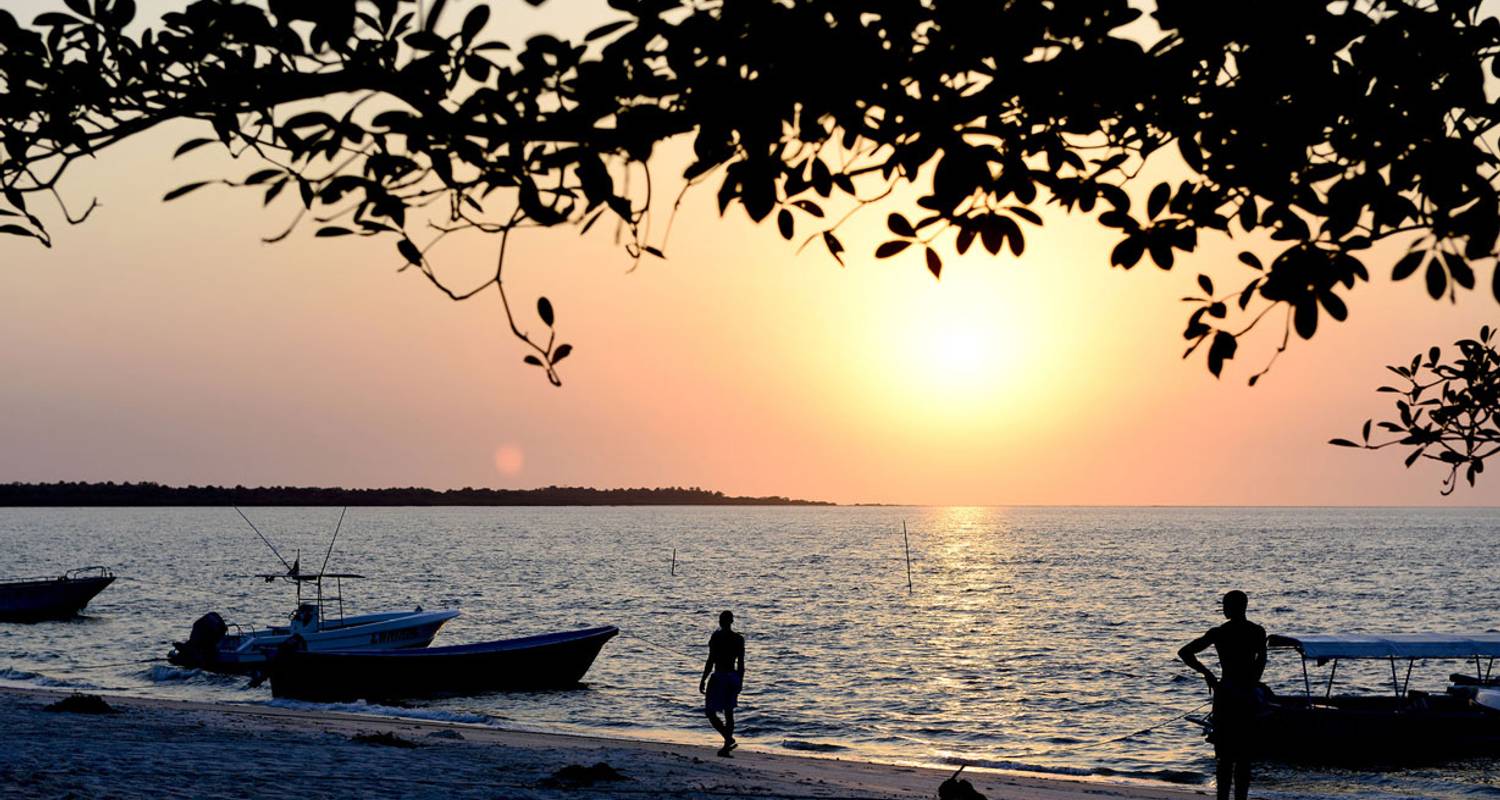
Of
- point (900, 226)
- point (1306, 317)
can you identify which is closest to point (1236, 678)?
point (1306, 317)

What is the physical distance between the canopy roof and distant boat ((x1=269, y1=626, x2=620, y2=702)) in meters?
18.6

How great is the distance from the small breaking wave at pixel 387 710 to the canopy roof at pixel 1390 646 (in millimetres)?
17537

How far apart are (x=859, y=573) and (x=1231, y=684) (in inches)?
3709

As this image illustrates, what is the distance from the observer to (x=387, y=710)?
31.0 m

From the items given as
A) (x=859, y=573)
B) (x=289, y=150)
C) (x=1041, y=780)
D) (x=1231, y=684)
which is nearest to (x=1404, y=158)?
(x=289, y=150)

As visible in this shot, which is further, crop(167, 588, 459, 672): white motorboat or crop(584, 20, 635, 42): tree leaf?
crop(167, 588, 459, 672): white motorboat

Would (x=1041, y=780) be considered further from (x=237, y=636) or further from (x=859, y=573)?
(x=859, y=573)

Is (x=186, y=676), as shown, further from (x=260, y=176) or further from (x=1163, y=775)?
(x=260, y=176)

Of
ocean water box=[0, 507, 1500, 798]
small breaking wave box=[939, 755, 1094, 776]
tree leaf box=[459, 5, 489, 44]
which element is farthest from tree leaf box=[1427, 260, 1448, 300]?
small breaking wave box=[939, 755, 1094, 776]

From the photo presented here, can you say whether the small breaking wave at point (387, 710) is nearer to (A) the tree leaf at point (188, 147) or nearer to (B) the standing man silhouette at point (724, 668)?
(B) the standing man silhouette at point (724, 668)

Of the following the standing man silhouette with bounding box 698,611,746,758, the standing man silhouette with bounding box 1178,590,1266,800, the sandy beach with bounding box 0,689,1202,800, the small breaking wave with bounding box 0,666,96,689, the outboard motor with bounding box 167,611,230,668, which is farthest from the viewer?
the small breaking wave with bounding box 0,666,96,689

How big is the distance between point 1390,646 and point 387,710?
2189 cm

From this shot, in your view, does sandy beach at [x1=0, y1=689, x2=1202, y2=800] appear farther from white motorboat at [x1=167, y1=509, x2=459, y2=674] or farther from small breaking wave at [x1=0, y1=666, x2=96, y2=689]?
small breaking wave at [x1=0, y1=666, x2=96, y2=689]

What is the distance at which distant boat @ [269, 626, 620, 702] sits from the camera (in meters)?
32.1
